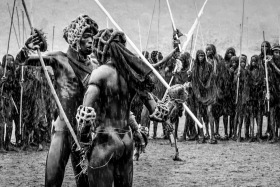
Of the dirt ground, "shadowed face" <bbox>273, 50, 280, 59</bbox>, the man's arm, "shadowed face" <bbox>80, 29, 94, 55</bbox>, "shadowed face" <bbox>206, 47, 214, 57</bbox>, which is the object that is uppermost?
"shadowed face" <bbox>206, 47, 214, 57</bbox>

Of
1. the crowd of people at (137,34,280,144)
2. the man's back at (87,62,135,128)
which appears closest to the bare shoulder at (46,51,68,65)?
the man's back at (87,62,135,128)

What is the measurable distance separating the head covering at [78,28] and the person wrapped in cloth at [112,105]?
1.09 metres

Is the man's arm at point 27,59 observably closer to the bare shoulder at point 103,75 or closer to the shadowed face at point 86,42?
the shadowed face at point 86,42

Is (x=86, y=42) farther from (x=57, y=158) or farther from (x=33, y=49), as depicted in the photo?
(x=57, y=158)

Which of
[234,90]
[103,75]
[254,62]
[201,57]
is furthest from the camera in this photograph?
[234,90]

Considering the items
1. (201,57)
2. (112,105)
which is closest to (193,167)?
(201,57)

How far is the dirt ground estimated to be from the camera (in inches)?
364

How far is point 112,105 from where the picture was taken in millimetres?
4926

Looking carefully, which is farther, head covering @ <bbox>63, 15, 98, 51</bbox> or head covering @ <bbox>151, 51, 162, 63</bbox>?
head covering @ <bbox>151, 51, 162, 63</bbox>

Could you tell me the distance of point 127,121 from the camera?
5.09 meters

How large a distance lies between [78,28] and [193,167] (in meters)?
5.12

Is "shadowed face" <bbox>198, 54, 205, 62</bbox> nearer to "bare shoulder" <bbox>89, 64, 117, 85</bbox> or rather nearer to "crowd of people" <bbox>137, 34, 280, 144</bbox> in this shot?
"crowd of people" <bbox>137, 34, 280, 144</bbox>

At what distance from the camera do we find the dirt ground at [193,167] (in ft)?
30.3

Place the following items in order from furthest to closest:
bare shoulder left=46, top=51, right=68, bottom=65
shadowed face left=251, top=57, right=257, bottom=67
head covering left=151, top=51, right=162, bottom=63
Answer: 1. head covering left=151, top=51, right=162, bottom=63
2. shadowed face left=251, top=57, right=257, bottom=67
3. bare shoulder left=46, top=51, right=68, bottom=65
